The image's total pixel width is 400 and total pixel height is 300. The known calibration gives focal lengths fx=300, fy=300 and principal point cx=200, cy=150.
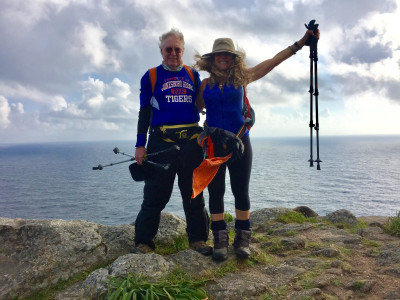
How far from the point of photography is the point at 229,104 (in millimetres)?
6082

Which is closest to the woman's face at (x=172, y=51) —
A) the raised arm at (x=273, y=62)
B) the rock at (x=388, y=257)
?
the raised arm at (x=273, y=62)

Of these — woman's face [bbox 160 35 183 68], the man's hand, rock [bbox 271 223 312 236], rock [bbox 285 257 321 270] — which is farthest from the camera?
rock [bbox 271 223 312 236]

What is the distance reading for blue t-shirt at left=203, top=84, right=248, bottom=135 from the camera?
6027 millimetres

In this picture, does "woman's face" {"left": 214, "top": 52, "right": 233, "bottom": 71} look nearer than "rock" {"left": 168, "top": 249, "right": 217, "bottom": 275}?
Yes

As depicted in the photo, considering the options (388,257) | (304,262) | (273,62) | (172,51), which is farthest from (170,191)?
(388,257)

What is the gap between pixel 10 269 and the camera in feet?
21.2

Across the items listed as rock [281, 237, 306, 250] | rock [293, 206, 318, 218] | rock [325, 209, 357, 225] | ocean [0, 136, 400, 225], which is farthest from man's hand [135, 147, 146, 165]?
ocean [0, 136, 400, 225]

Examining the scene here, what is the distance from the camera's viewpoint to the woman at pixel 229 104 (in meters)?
6.02

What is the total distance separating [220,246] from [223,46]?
4.21 metres

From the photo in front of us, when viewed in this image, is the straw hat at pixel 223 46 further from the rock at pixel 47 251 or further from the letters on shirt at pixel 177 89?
the rock at pixel 47 251

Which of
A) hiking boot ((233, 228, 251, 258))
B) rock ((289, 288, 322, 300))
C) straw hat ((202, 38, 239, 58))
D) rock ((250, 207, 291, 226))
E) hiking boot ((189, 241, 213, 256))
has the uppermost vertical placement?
straw hat ((202, 38, 239, 58))

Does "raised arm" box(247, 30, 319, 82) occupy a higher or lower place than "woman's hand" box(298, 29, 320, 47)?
lower

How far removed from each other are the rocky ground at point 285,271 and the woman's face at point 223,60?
13.4 ft

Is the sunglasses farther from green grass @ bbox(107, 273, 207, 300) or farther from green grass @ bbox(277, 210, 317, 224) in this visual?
green grass @ bbox(277, 210, 317, 224)
